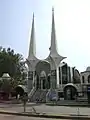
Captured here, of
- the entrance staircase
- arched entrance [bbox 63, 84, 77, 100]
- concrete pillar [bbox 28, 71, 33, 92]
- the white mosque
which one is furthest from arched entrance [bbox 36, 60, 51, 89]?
arched entrance [bbox 63, 84, 77, 100]

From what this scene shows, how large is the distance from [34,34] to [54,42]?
7.58 meters

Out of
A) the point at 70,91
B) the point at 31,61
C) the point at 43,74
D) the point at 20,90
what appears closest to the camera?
the point at 70,91

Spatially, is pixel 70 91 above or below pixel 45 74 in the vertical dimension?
below

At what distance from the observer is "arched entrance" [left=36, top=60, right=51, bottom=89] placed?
55.2 meters

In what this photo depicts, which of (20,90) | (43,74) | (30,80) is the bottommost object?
(20,90)

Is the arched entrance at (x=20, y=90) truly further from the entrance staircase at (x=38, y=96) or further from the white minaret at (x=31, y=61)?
the white minaret at (x=31, y=61)

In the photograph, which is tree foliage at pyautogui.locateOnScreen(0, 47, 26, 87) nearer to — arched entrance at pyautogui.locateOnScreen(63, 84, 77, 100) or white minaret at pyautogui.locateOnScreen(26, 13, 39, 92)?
white minaret at pyautogui.locateOnScreen(26, 13, 39, 92)

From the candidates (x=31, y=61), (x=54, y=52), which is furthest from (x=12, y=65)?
(x=54, y=52)

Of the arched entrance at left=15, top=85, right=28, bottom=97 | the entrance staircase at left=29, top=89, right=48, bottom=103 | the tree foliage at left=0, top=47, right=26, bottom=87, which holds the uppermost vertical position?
the tree foliage at left=0, top=47, right=26, bottom=87

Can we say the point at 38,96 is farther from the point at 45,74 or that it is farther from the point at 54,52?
the point at 54,52

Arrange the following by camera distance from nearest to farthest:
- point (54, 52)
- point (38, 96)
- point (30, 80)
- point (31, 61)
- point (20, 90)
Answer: point (38, 96)
point (20, 90)
point (54, 52)
point (30, 80)
point (31, 61)

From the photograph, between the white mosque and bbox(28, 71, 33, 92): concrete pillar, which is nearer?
the white mosque

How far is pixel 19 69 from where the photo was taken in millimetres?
68750

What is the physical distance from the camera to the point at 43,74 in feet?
194
